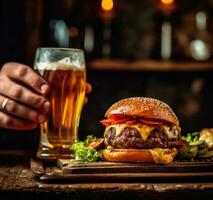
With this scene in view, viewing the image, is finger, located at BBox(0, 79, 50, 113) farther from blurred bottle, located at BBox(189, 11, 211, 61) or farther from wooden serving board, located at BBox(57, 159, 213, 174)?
blurred bottle, located at BBox(189, 11, 211, 61)

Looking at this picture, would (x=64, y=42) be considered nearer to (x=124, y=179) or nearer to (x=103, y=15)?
(x=103, y=15)

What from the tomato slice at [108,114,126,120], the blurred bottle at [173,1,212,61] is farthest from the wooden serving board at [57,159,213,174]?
the blurred bottle at [173,1,212,61]

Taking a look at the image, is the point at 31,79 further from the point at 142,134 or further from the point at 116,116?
the point at 142,134

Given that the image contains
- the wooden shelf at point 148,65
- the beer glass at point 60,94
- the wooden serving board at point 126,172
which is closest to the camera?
the wooden serving board at point 126,172

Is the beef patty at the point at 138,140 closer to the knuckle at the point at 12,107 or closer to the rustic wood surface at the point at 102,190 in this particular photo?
the rustic wood surface at the point at 102,190

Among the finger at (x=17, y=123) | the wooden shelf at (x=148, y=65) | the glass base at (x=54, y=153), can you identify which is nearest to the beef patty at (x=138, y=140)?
the glass base at (x=54, y=153)

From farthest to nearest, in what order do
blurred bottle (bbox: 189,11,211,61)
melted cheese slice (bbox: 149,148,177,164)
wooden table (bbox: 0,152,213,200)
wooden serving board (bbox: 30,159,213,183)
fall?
blurred bottle (bbox: 189,11,211,61), melted cheese slice (bbox: 149,148,177,164), wooden serving board (bbox: 30,159,213,183), wooden table (bbox: 0,152,213,200)
